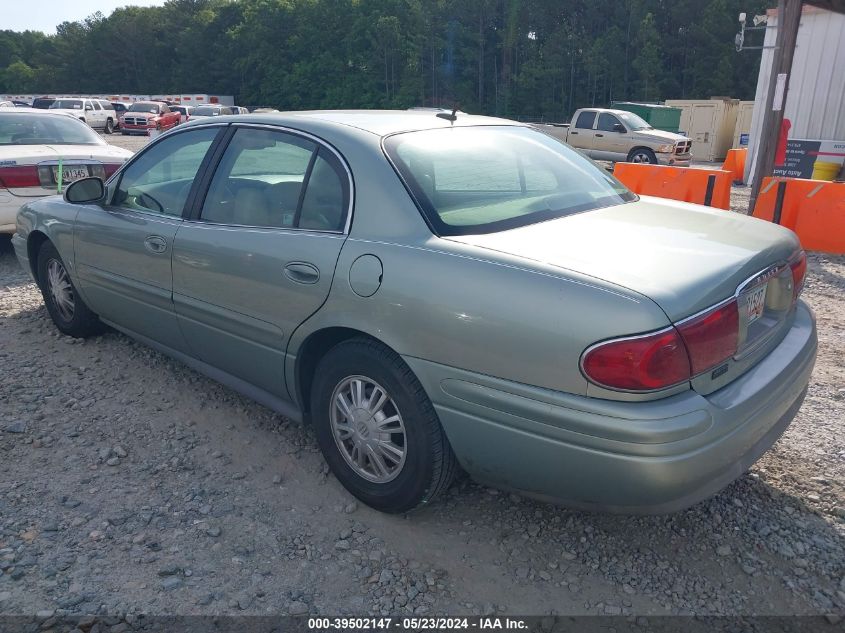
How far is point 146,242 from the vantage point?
3600 millimetres

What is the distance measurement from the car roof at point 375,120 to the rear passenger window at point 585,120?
58.5 feet

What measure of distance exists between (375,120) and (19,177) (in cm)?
495

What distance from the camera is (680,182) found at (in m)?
9.42

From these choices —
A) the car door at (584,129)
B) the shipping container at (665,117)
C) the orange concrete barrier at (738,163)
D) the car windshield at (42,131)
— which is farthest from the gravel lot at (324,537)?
the shipping container at (665,117)

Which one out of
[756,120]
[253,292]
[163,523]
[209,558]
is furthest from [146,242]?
[756,120]

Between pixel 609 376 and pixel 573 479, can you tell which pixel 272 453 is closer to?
pixel 573 479

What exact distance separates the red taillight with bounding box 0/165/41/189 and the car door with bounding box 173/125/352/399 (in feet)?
13.4

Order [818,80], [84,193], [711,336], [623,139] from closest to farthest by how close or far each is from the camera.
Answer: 1. [711,336]
2. [84,193]
3. [818,80]
4. [623,139]

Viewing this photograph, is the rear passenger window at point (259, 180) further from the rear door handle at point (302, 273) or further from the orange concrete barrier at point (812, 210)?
the orange concrete barrier at point (812, 210)

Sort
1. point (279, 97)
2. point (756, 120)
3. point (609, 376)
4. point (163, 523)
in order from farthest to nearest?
point (279, 97), point (756, 120), point (163, 523), point (609, 376)

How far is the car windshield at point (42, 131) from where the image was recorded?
7.10 metres

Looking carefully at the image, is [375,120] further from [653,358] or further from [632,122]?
[632,122]

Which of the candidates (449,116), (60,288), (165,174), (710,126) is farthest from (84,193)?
(710,126)

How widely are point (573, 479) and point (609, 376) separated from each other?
0.39 m
